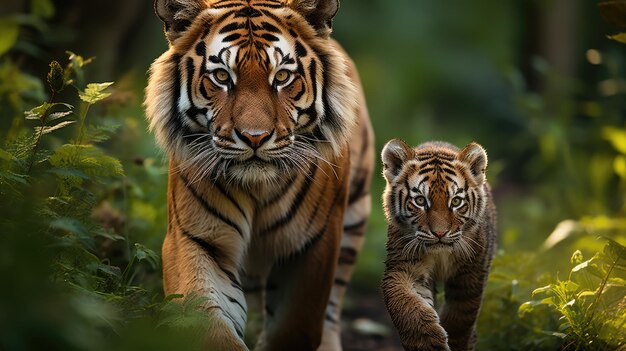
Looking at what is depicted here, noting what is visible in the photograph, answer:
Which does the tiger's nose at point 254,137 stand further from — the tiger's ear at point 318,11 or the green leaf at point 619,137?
the green leaf at point 619,137

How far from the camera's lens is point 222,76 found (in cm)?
460

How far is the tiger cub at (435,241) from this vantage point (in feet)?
14.4

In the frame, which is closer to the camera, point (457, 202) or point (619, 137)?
point (457, 202)

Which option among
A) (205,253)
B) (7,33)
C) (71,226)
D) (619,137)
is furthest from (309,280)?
(619,137)

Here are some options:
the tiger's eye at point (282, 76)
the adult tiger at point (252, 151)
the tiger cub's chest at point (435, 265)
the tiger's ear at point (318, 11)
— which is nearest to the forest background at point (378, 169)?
the adult tiger at point (252, 151)

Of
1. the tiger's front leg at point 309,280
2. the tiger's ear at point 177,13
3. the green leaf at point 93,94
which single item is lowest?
the tiger's front leg at point 309,280

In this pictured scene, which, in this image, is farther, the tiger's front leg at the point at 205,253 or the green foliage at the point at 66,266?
the tiger's front leg at the point at 205,253

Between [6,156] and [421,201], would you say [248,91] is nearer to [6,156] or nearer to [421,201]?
[421,201]

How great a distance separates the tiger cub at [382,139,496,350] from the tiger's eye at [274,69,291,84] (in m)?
0.58

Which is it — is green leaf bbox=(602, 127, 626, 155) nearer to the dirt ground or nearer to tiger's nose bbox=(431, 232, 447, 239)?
the dirt ground

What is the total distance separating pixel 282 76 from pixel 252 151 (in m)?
0.43

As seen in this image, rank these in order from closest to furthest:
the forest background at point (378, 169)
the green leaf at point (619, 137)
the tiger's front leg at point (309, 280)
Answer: the forest background at point (378, 169) → the tiger's front leg at point (309, 280) → the green leaf at point (619, 137)

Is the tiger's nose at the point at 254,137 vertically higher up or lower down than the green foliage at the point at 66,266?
higher up

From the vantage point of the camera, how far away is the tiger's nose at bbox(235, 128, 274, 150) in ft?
14.3
